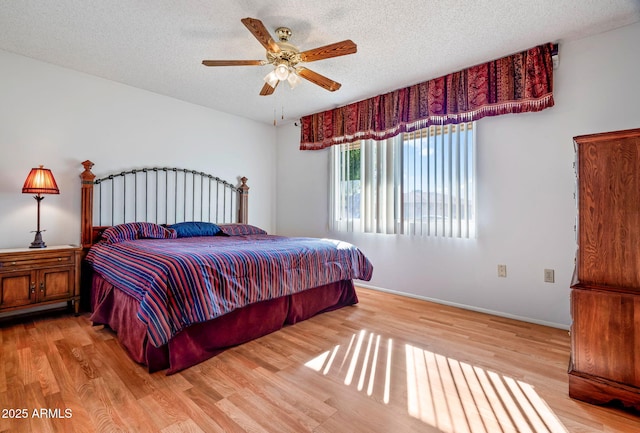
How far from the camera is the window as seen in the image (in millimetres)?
3199

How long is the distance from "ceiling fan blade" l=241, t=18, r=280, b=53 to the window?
195 centimetres

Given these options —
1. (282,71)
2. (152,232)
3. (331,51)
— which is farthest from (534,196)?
(152,232)

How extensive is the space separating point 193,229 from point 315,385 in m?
2.57

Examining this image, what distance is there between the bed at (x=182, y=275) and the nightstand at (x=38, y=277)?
16 centimetres

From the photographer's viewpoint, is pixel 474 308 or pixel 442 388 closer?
pixel 442 388

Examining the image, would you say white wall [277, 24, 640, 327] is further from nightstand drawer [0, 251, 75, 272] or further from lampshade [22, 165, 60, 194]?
lampshade [22, 165, 60, 194]

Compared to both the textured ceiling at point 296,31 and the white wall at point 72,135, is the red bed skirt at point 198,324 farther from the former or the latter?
the textured ceiling at point 296,31

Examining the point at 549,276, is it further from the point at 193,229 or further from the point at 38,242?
the point at 38,242

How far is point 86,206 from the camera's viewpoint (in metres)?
3.19

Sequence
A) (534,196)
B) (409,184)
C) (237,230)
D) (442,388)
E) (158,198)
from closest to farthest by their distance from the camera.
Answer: (442,388)
(534,196)
(409,184)
(158,198)
(237,230)

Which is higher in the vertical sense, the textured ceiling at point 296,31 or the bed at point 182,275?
the textured ceiling at point 296,31

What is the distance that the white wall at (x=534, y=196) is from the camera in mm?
2469

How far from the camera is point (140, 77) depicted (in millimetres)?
3350

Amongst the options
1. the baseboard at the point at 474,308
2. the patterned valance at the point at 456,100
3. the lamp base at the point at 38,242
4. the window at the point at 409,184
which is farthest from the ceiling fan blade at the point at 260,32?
the baseboard at the point at 474,308
